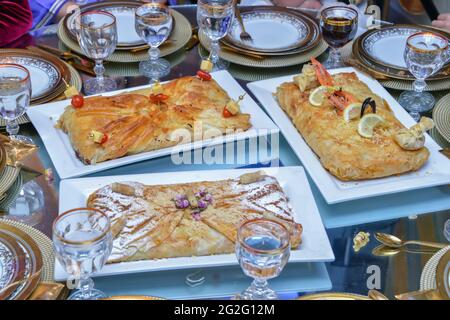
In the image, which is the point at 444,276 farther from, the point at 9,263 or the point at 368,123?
the point at 9,263

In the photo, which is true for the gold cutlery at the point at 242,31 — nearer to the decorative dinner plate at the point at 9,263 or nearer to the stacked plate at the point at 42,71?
the stacked plate at the point at 42,71

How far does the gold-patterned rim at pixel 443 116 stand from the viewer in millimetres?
2044

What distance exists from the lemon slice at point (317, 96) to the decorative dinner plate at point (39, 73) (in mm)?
804

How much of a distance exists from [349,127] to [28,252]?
0.92 metres

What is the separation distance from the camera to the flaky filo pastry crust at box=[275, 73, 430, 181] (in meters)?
1.83

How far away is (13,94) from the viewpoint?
6.12ft

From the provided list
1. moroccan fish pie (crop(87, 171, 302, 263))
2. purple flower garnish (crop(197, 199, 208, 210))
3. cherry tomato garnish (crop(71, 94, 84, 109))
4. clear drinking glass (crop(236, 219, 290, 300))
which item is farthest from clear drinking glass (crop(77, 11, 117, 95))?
clear drinking glass (crop(236, 219, 290, 300))

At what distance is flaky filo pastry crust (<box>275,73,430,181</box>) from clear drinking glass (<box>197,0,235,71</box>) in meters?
0.33

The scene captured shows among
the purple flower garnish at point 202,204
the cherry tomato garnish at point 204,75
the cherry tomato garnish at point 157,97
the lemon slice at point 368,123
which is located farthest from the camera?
the cherry tomato garnish at point 204,75

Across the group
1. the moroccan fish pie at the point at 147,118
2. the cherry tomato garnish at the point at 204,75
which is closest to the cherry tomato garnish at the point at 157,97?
the moroccan fish pie at the point at 147,118

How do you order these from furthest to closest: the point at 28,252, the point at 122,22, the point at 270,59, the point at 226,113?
the point at 122,22 → the point at 270,59 → the point at 226,113 → the point at 28,252

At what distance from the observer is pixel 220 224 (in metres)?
1.57

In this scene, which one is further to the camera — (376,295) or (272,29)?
(272,29)

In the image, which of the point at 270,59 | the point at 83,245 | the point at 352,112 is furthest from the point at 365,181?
the point at 83,245
